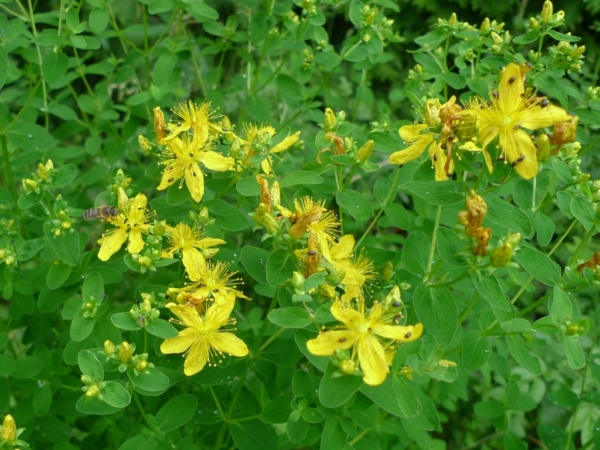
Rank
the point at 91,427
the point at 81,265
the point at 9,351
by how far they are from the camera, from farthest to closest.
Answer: the point at 9,351, the point at 91,427, the point at 81,265

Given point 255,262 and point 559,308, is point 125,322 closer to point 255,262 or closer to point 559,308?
point 255,262

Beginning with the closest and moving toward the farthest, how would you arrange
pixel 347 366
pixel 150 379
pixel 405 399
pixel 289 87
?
pixel 347 366 → pixel 405 399 → pixel 150 379 → pixel 289 87

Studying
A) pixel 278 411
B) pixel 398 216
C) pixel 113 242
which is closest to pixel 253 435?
pixel 278 411

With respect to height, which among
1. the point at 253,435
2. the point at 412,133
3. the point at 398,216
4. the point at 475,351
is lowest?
the point at 253,435

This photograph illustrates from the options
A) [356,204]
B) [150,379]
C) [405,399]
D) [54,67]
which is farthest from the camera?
[54,67]

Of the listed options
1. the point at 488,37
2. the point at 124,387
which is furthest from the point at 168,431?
the point at 488,37

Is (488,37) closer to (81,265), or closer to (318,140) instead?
(318,140)

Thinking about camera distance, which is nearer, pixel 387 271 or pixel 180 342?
pixel 180 342
